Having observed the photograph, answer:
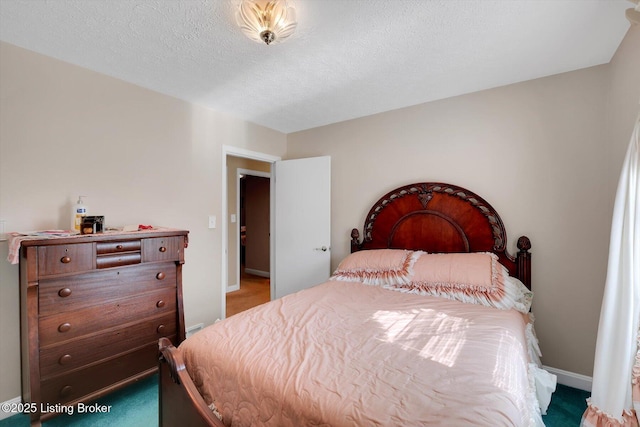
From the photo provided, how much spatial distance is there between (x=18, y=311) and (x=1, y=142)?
3.66 feet

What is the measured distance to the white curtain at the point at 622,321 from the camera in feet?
4.24

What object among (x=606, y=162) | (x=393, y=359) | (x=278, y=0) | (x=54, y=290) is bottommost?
(x=393, y=359)

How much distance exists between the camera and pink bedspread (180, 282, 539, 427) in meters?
0.96

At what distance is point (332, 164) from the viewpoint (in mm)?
3459

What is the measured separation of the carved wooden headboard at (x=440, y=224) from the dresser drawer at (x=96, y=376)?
216cm

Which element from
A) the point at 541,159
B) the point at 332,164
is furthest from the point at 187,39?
the point at 541,159

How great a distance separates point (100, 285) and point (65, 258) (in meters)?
0.28

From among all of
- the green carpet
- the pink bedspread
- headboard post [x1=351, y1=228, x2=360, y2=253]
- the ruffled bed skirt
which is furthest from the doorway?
the ruffled bed skirt

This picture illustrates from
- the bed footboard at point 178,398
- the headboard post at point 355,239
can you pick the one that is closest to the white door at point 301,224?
the headboard post at point 355,239

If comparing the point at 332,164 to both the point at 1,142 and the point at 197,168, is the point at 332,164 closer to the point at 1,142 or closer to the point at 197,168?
the point at 197,168

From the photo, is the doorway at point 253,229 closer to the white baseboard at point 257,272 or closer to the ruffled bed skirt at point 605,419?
the white baseboard at point 257,272

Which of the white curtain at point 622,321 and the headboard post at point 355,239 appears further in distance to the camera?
the headboard post at point 355,239

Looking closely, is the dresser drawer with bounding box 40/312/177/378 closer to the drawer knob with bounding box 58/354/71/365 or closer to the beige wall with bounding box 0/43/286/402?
the drawer knob with bounding box 58/354/71/365

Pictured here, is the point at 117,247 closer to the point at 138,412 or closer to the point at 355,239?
the point at 138,412
